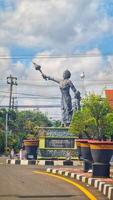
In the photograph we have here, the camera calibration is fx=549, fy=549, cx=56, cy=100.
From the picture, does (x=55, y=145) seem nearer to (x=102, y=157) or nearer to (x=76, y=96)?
(x=76, y=96)

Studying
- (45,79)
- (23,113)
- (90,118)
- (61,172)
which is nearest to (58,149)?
(90,118)

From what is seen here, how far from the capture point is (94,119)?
148 ft

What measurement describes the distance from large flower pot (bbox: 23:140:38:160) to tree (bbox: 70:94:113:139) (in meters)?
4.29

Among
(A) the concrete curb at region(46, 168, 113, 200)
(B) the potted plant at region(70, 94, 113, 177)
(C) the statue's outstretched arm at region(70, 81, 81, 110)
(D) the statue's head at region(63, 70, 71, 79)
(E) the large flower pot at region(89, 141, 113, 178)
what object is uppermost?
(D) the statue's head at region(63, 70, 71, 79)

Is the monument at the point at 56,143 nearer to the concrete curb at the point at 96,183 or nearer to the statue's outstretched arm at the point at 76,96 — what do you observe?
the statue's outstretched arm at the point at 76,96

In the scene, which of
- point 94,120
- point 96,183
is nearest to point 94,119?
point 94,120

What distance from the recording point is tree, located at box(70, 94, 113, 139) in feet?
148

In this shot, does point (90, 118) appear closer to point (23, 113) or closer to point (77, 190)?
point (77, 190)

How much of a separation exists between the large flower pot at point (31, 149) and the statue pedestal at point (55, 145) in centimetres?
228

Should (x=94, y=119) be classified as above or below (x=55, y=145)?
above

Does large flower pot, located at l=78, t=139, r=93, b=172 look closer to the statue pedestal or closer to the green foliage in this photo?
the statue pedestal

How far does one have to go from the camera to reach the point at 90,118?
4572 centimetres

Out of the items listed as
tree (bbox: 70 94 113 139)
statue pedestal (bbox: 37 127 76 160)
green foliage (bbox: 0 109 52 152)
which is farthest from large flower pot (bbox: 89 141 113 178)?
green foliage (bbox: 0 109 52 152)

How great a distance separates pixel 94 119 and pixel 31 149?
18.7ft
